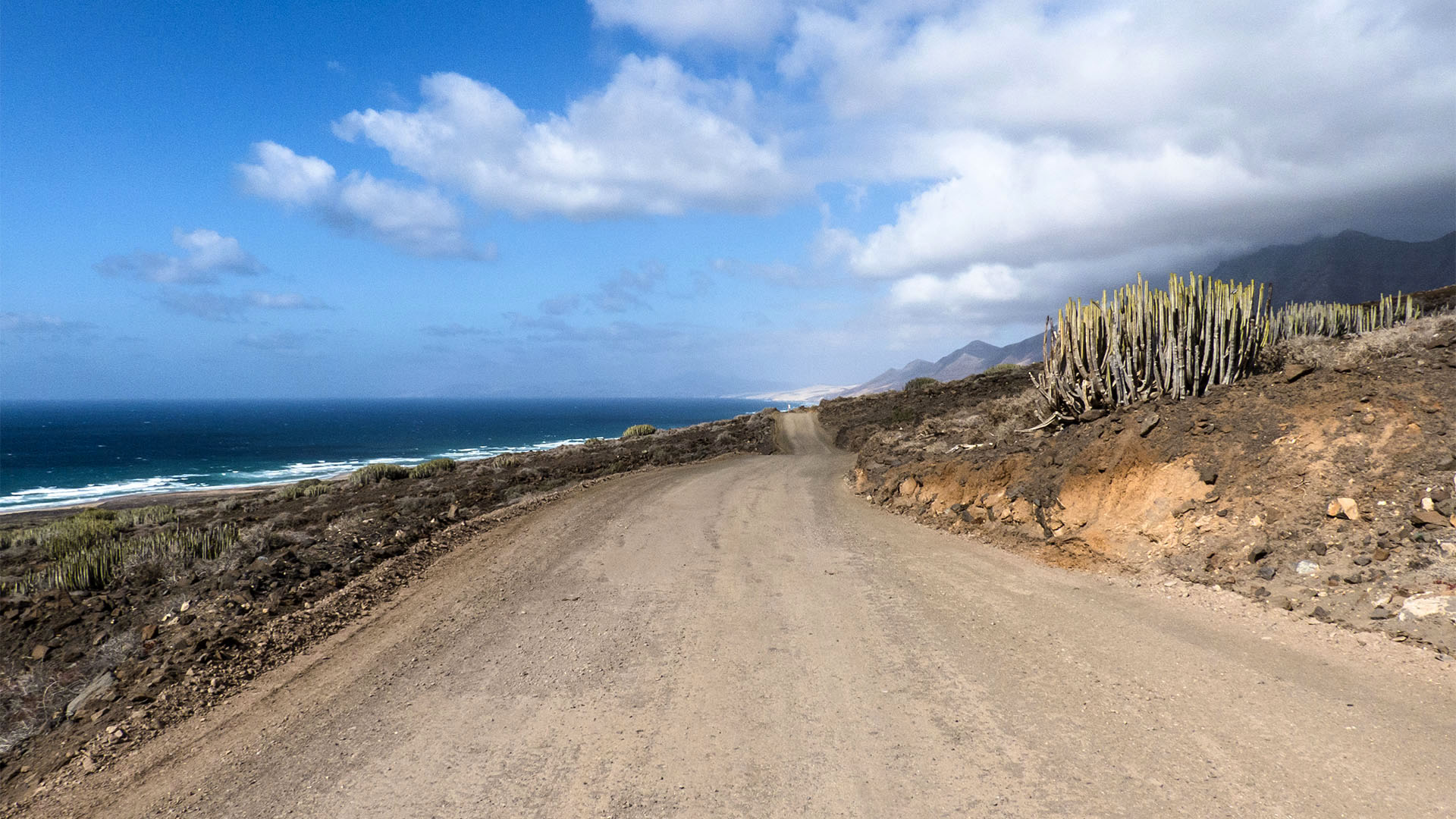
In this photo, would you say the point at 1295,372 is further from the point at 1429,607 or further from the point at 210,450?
the point at 210,450

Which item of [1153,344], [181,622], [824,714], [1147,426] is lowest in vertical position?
[824,714]

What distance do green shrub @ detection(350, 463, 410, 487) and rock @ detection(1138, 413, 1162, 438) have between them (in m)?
22.3

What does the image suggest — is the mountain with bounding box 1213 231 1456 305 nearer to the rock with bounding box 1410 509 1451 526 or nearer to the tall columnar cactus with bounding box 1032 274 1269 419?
the tall columnar cactus with bounding box 1032 274 1269 419

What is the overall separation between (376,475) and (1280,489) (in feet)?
82.4

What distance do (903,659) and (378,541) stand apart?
8.53 m

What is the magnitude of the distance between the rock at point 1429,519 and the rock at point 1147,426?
2999mm

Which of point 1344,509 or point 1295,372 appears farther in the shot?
point 1295,372

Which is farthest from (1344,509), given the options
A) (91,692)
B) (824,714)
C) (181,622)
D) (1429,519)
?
(181,622)

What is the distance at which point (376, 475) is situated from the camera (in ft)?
75.7

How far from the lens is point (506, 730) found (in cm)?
453

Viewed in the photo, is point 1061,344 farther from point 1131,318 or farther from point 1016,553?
point 1016,553

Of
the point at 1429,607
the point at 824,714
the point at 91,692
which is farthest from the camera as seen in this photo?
the point at 91,692

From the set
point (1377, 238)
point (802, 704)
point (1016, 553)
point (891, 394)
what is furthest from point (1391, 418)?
point (1377, 238)

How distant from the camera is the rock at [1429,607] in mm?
5141
